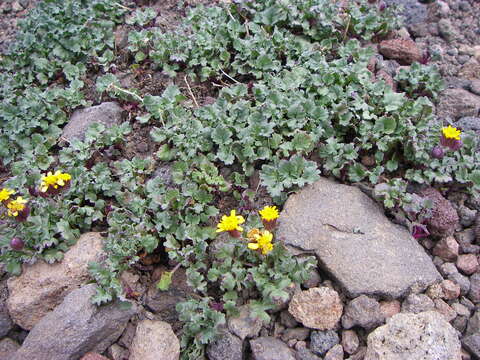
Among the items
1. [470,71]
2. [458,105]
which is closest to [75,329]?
[458,105]

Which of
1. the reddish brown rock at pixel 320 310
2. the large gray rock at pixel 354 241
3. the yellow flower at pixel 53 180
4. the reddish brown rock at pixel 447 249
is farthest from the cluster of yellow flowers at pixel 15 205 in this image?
the reddish brown rock at pixel 447 249

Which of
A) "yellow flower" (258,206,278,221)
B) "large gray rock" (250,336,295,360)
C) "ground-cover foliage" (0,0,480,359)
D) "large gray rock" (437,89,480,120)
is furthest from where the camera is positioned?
"large gray rock" (437,89,480,120)

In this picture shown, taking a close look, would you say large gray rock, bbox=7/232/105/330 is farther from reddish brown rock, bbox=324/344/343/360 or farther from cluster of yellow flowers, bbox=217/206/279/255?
reddish brown rock, bbox=324/344/343/360

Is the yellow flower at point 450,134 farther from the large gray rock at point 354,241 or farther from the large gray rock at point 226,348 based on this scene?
the large gray rock at point 226,348

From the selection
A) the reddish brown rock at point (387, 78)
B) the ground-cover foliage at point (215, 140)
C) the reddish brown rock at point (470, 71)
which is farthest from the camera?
the reddish brown rock at point (470, 71)

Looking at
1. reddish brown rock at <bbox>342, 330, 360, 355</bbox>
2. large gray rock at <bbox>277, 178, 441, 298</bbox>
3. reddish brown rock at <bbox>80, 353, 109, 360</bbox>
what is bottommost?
reddish brown rock at <bbox>80, 353, 109, 360</bbox>

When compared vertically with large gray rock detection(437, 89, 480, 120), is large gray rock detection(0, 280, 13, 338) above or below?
below

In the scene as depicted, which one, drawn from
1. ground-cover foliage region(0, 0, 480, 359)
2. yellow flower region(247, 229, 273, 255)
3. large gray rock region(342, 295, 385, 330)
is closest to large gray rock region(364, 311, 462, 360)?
large gray rock region(342, 295, 385, 330)
